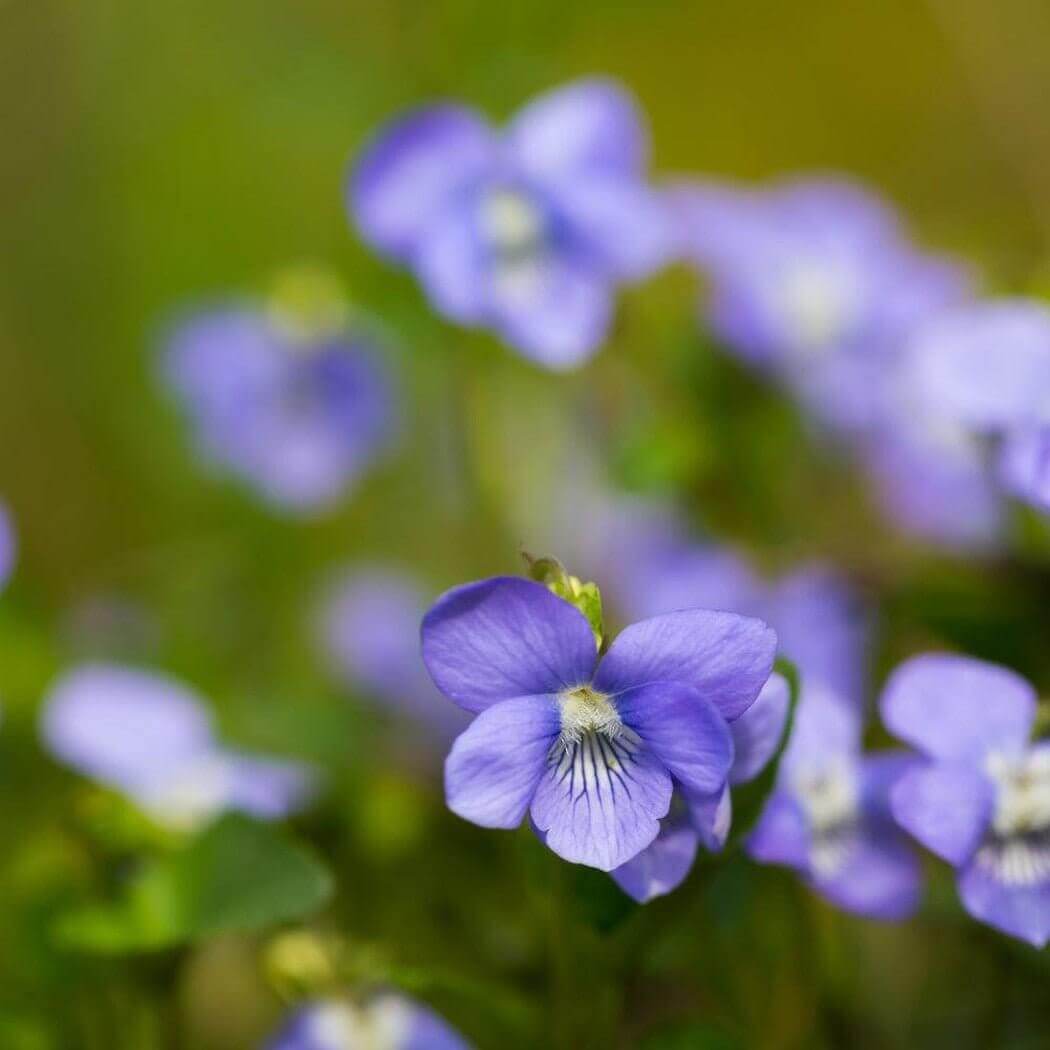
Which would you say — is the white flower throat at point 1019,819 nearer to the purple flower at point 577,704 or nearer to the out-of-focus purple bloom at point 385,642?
the purple flower at point 577,704

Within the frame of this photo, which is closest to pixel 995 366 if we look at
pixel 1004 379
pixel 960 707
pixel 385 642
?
pixel 1004 379

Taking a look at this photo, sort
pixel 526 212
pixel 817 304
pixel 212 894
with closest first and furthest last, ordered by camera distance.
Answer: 1. pixel 212 894
2. pixel 526 212
3. pixel 817 304

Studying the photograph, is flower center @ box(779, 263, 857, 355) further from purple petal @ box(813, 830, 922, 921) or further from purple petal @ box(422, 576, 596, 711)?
purple petal @ box(422, 576, 596, 711)

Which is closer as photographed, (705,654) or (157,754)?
(705,654)

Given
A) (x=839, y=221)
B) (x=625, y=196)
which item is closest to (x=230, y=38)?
(x=839, y=221)

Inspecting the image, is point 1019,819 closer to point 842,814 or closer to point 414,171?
point 842,814

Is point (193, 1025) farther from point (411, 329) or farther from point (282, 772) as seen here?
point (411, 329)

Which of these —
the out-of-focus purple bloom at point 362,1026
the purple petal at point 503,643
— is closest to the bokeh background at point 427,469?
the out-of-focus purple bloom at point 362,1026

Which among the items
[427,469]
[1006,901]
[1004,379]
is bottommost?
[427,469]
